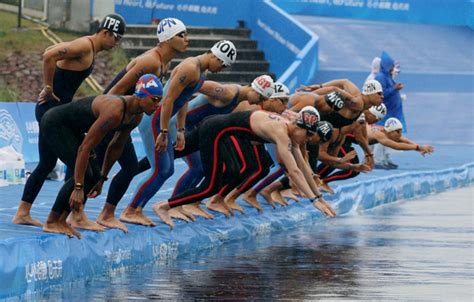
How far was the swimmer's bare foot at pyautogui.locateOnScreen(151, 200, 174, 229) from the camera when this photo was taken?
1369 cm

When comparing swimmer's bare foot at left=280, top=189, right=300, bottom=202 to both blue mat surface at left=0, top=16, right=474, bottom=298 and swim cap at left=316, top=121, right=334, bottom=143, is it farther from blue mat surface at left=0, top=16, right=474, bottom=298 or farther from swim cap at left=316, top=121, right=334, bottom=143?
swim cap at left=316, top=121, right=334, bottom=143

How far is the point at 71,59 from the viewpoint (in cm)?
1280

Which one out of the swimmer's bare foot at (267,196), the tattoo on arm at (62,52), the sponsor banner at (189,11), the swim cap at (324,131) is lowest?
the swimmer's bare foot at (267,196)

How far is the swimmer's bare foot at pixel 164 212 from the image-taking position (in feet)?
44.9

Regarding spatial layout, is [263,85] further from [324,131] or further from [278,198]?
[278,198]

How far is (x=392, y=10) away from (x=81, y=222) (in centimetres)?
2697

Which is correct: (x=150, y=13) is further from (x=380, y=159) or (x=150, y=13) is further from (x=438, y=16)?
(x=380, y=159)

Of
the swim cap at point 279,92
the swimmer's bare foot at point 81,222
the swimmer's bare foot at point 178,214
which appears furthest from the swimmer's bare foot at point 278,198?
the swimmer's bare foot at point 81,222

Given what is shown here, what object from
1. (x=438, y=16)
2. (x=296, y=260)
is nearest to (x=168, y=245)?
(x=296, y=260)

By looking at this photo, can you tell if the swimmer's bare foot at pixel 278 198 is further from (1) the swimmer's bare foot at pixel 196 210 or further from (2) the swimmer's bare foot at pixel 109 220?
(2) the swimmer's bare foot at pixel 109 220

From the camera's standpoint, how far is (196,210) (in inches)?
590

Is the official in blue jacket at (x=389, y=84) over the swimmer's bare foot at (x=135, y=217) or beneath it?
over

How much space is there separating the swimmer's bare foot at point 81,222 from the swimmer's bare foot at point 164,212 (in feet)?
4.93

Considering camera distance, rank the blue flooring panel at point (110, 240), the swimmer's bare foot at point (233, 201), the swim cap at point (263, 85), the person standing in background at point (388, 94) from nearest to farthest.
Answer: the blue flooring panel at point (110, 240)
the swim cap at point (263, 85)
the swimmer's bare foot at point (233, 201)
the person standing in background at point (388, 94)
